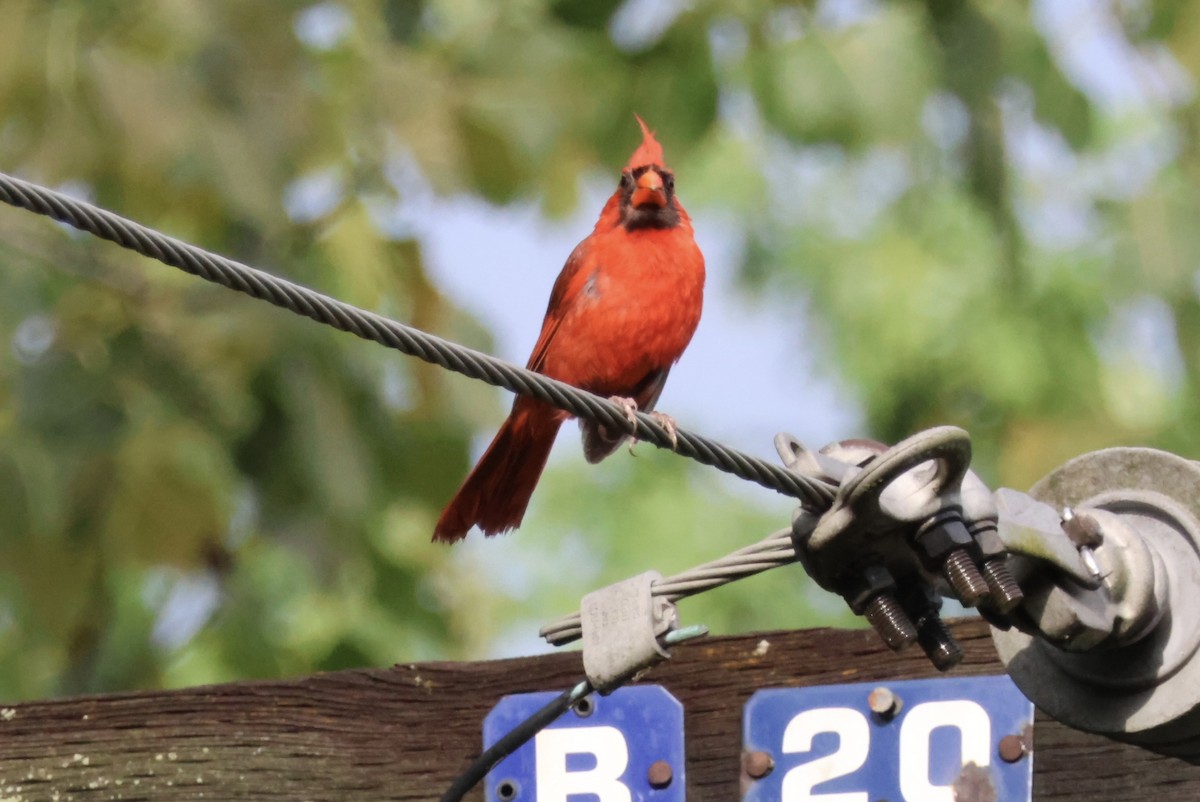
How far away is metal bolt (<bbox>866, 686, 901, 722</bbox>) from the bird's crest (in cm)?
243

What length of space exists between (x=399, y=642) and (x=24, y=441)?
1230 millimetres

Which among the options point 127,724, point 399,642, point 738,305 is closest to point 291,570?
point 399,642

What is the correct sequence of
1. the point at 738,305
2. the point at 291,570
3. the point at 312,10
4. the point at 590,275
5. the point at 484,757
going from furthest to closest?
the point at 738,305, the point at 291,570, the point at 590,275, the point at 312,10, the point at 484,757

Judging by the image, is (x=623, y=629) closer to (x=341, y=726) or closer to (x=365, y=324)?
(x=365, y=324)

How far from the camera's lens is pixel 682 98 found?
4215 mm

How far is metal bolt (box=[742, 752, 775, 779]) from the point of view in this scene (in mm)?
2227

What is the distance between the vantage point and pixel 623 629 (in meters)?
1.88

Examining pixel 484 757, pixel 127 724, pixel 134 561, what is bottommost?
pixel 484 757

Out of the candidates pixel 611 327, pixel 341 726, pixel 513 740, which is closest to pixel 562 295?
pixel 611 327

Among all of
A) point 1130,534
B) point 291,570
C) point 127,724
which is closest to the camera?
point 1130,534

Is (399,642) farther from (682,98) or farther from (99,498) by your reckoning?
(682,98)

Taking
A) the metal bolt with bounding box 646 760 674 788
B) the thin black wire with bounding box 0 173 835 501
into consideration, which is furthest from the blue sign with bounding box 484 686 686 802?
the thin black wire with bounding box 0 173 835 501

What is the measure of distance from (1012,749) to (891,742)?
143 millimetres

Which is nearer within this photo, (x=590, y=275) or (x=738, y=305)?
(x=590, y=275)
